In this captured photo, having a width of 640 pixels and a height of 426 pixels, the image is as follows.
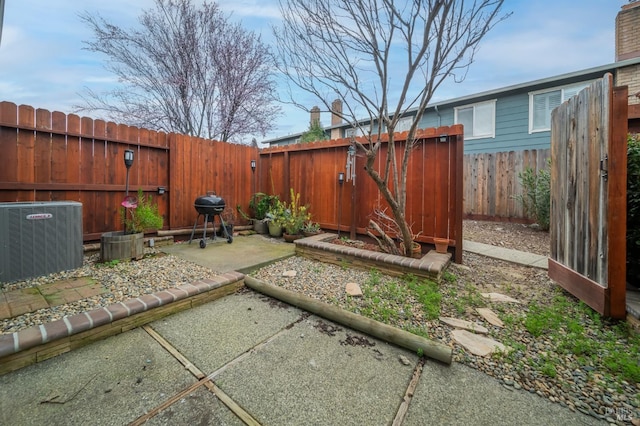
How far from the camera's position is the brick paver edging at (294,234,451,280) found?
114 inches

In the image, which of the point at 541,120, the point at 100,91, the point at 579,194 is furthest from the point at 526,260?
the point at 100,91

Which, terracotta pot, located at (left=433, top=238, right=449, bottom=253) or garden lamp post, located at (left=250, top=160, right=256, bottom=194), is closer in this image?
terracotta pot, located at (left=433, top=238, right=449, bottom=253)

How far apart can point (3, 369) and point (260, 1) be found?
17.0 feet

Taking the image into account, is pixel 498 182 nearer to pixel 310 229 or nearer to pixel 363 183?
pixel 363 183

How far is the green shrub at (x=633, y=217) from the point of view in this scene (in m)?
2.29

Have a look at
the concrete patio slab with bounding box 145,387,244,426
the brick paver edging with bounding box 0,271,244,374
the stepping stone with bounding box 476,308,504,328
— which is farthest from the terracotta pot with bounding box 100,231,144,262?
the stepping stone with bounding box 476,308,504,328

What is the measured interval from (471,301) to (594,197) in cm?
132

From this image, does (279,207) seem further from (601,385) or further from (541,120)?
(541,120)

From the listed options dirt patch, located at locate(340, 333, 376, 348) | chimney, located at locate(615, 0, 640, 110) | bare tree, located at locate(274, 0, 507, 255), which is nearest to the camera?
dirt patch, located at locate(340, 333, 376, 348)

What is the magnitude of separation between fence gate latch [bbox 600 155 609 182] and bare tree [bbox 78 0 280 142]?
22.7 feet

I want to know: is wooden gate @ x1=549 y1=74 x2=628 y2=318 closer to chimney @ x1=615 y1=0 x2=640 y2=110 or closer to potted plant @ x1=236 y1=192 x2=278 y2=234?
potted plant @ x1=236 y1=192 x2=278 y2=234

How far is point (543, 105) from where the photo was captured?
760cm

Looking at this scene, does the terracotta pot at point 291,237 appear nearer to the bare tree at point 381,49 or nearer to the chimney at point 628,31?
the bare tree at point 381,49

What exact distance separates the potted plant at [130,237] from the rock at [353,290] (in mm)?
2795
